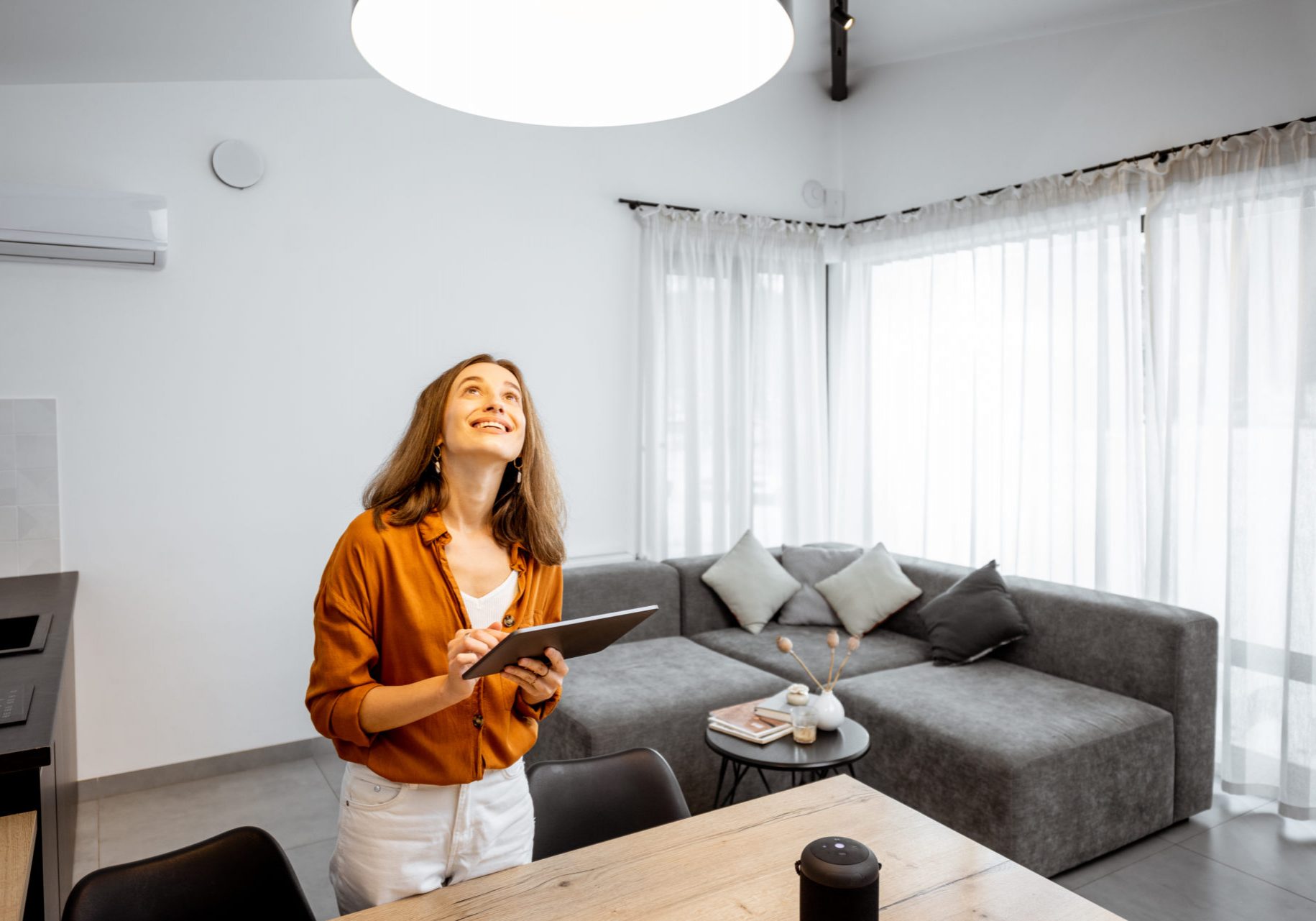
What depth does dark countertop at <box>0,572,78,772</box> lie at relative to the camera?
62.4 inches

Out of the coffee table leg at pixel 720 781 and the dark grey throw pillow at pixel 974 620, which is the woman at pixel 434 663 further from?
the dark grey throw pillow at pixel 974 620

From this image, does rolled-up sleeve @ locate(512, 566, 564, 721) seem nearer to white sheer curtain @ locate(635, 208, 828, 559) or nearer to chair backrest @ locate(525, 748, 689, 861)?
chair backrest @ locate(525, 748, 689, 861)

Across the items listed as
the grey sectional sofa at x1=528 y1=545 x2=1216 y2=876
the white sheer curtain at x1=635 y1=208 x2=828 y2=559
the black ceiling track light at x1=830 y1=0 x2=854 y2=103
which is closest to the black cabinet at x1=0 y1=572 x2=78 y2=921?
the grey sectional sofa at x1=528 y1=545 x2=1216 y2=876

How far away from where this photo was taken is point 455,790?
146 centimetres

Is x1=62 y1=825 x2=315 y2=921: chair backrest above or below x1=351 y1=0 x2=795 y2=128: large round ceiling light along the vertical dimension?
below

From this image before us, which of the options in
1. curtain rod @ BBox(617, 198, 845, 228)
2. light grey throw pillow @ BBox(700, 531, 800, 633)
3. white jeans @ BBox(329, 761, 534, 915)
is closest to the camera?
white jeans @ BBox(329, 761, 534, 915)

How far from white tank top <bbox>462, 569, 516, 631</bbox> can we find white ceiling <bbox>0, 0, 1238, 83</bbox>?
1.67 metres

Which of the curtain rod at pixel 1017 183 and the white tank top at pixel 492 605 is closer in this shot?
the white tank top at pixel 492 605

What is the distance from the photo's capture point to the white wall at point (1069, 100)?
3357 mm

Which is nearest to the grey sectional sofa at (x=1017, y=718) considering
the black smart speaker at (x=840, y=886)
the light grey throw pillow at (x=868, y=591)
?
the light grey throw pillow at (x=868, y=591)

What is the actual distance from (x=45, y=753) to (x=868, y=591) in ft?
11.0

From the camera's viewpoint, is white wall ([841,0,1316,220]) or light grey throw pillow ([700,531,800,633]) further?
light grey throw pillow ([700,531,800,633])

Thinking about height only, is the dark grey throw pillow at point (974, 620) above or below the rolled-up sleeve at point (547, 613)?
below

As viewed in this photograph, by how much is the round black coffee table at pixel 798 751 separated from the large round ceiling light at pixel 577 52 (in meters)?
1.96
